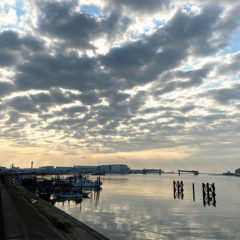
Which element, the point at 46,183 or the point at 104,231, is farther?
the point at 46,183

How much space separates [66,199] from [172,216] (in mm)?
43999

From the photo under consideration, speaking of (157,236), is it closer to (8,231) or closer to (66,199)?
(8,231)

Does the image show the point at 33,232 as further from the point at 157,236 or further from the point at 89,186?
the point at 89,186

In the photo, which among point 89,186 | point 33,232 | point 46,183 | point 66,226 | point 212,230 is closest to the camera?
point 33,232

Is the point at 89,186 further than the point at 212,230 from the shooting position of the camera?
Yes

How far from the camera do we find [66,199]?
85.4m

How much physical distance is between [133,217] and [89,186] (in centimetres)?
8658

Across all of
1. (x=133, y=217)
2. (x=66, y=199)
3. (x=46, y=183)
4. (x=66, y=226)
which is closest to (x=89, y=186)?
(x=46, y=183)

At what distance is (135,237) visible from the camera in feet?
116

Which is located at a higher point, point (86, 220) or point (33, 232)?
point (33, 232)

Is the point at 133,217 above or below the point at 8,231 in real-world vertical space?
below

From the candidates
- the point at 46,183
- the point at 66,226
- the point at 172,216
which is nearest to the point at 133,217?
the point at 172,216

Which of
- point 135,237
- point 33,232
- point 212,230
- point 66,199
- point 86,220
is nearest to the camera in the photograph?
point 33,232

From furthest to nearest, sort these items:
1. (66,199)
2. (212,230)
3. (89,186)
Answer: (89,186)
(66,199)
(212,230)
